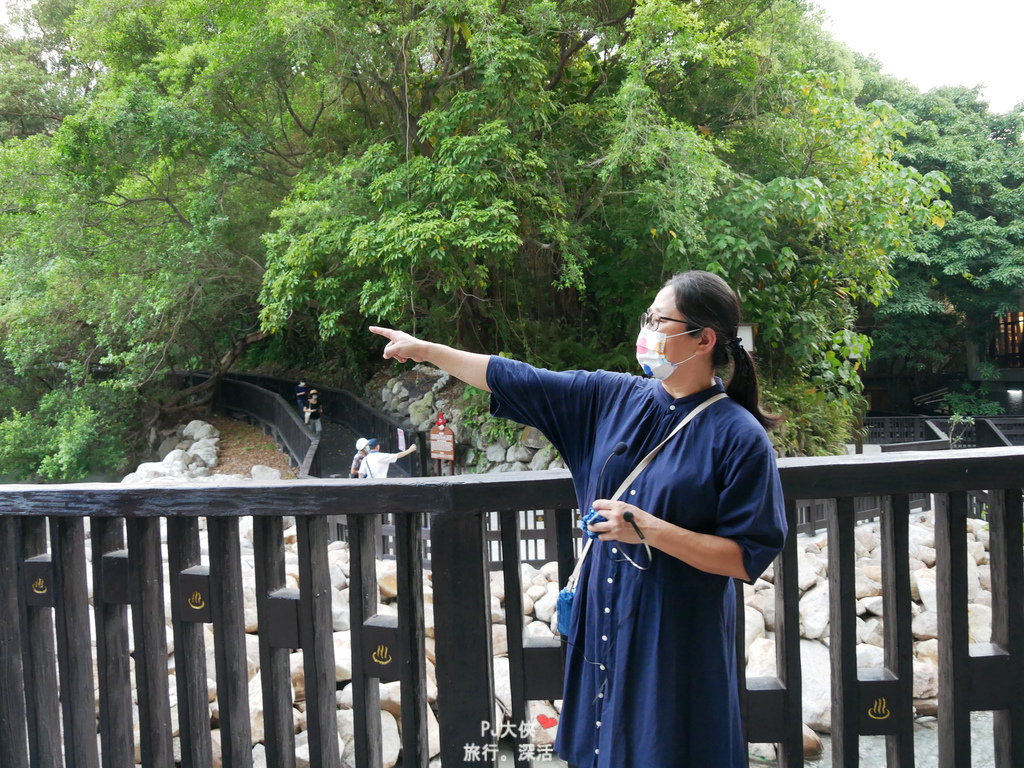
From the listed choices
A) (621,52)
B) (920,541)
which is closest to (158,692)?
(920,541)

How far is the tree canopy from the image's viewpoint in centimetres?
1059

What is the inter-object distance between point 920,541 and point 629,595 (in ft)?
27.6

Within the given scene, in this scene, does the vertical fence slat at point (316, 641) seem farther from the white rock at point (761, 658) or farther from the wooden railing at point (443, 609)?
the white rock at point (761, 658)

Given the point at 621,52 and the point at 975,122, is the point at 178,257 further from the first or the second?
the point at 975,122

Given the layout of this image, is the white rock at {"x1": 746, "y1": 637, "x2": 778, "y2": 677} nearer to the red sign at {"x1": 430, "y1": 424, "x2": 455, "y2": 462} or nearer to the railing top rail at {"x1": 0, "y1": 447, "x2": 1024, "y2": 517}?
the railing top rail at {"x1": 0, "y1": 447, "x2": 1024, "y2": 517}

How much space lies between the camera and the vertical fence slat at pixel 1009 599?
1.84 metres

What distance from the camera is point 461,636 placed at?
1805 mm

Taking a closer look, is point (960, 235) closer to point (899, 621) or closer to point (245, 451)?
point (245, 451)

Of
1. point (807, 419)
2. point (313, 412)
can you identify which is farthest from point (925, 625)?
point (313, 412)

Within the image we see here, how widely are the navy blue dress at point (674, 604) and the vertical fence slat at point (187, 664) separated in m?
1.07

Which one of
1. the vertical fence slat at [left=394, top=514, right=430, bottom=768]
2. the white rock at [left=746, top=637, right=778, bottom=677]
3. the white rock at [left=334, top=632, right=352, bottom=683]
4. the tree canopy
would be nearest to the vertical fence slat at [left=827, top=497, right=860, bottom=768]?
the vertical fence slat at [left=394, top=514, right=430, bottom=768]

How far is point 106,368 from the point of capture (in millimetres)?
20719

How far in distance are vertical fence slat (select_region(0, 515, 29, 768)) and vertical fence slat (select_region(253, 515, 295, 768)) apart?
2.63 ft

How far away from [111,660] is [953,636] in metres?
2.23
